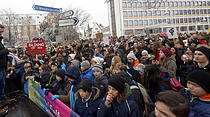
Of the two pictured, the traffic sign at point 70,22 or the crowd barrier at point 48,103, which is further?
the traffic sign at point 70,22

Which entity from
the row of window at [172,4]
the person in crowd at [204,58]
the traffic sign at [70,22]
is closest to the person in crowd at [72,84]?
the person in crowd at [204,58]

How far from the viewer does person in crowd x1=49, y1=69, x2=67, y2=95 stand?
13.9 ft

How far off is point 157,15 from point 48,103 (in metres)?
64.4

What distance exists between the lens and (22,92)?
6969 mm

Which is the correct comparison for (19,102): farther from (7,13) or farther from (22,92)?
(7,13)

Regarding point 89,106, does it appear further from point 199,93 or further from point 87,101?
point 199,93

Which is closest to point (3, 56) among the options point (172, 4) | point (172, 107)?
point (172, 107)

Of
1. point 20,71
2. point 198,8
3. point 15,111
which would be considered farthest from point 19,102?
point 198,8

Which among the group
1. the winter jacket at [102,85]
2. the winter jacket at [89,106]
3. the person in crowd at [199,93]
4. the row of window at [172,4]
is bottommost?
the winter jacket at [89,106]

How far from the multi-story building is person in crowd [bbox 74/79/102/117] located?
184ft

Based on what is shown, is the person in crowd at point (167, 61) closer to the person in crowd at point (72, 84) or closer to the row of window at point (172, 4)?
the person in crowd at point (72, 84)

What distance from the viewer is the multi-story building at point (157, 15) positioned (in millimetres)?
59844

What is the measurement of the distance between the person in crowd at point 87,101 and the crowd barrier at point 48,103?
0.21 meters

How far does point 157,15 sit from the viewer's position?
6225 centimetres
